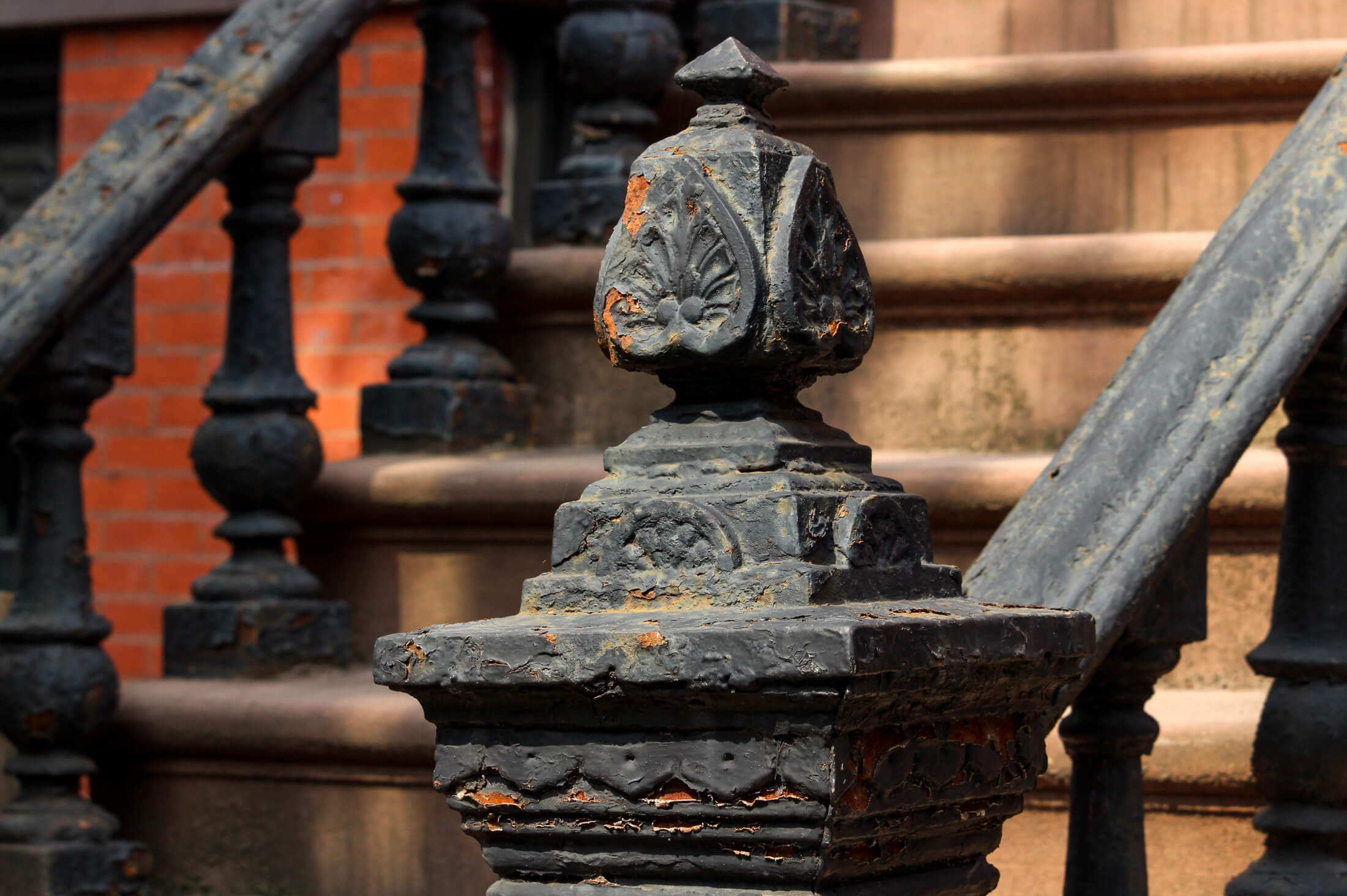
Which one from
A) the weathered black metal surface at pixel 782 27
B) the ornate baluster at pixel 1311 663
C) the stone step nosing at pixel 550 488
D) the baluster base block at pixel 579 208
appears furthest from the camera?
the weathered black metal surface at pixel 782 27

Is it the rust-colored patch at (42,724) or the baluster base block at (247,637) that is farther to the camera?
the baluster base block at (247,637)

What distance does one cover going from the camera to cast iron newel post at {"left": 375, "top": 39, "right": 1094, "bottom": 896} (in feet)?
3.63

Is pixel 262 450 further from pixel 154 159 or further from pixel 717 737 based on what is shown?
pixel 717 737

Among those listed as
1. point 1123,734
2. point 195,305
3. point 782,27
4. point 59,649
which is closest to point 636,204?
point 1123,734

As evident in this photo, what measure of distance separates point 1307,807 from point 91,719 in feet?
5.27

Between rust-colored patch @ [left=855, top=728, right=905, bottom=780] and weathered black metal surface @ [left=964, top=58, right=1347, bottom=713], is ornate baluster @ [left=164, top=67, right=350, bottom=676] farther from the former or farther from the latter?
rust-colored patch @ [left=855, top=728, right=905, bottom=780]

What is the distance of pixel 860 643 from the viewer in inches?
41.8

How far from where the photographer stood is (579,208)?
304 centimetres

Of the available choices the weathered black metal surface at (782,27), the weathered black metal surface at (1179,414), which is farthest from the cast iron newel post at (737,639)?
the weathered black metal surface at (782,27)

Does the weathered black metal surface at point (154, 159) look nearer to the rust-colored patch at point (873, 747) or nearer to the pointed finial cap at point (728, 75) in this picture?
the pointed finial cap at point (728, 75)

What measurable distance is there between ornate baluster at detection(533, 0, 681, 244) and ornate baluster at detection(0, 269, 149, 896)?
817 mm

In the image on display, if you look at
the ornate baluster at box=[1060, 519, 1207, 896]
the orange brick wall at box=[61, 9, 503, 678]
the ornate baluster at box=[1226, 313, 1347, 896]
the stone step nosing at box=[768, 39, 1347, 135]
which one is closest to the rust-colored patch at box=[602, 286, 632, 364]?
the ornate baluster at box=[1060, 519, 1207, 896]

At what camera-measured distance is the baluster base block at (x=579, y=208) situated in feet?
9.89

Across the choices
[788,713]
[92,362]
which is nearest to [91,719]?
[92,362]
